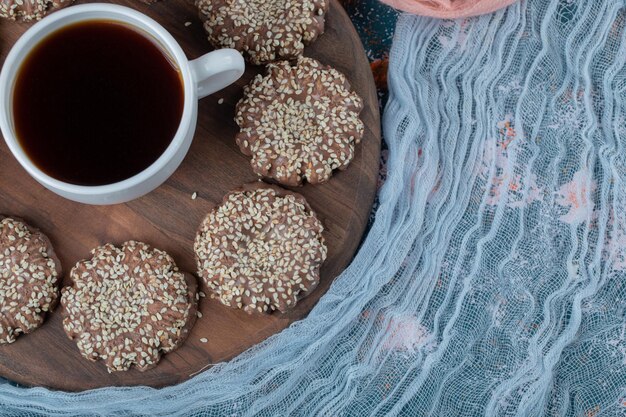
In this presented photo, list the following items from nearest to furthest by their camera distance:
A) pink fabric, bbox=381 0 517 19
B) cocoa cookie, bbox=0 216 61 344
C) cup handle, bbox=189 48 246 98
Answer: cup handle, bbox=189 48 246 98 → cocoa cookie, bbox=0 216 61 344 → pink fabric, bbox=381 0 517 19

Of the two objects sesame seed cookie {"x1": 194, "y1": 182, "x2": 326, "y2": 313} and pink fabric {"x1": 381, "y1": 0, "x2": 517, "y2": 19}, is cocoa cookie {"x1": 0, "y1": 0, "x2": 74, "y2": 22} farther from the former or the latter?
pink fabric {"x1": 381, "y1": 0, "x2": 517, "y2": 19}

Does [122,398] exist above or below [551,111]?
below

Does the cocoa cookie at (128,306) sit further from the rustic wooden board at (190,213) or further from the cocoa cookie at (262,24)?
the cocoa cookie at (262,24)

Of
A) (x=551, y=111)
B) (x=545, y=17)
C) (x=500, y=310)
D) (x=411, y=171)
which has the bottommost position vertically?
(x=500, y=310)

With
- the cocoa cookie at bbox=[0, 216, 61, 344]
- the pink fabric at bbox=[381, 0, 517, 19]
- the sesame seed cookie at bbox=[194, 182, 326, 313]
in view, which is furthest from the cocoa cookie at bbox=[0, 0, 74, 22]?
the pink fabric at bbox=[381, 0, 517, 19]

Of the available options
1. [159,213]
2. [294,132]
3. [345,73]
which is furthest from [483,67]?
[159,213]

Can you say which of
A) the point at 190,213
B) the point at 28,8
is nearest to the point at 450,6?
the point at 190,213

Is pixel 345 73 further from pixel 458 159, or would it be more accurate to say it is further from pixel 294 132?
pixel 458 159
